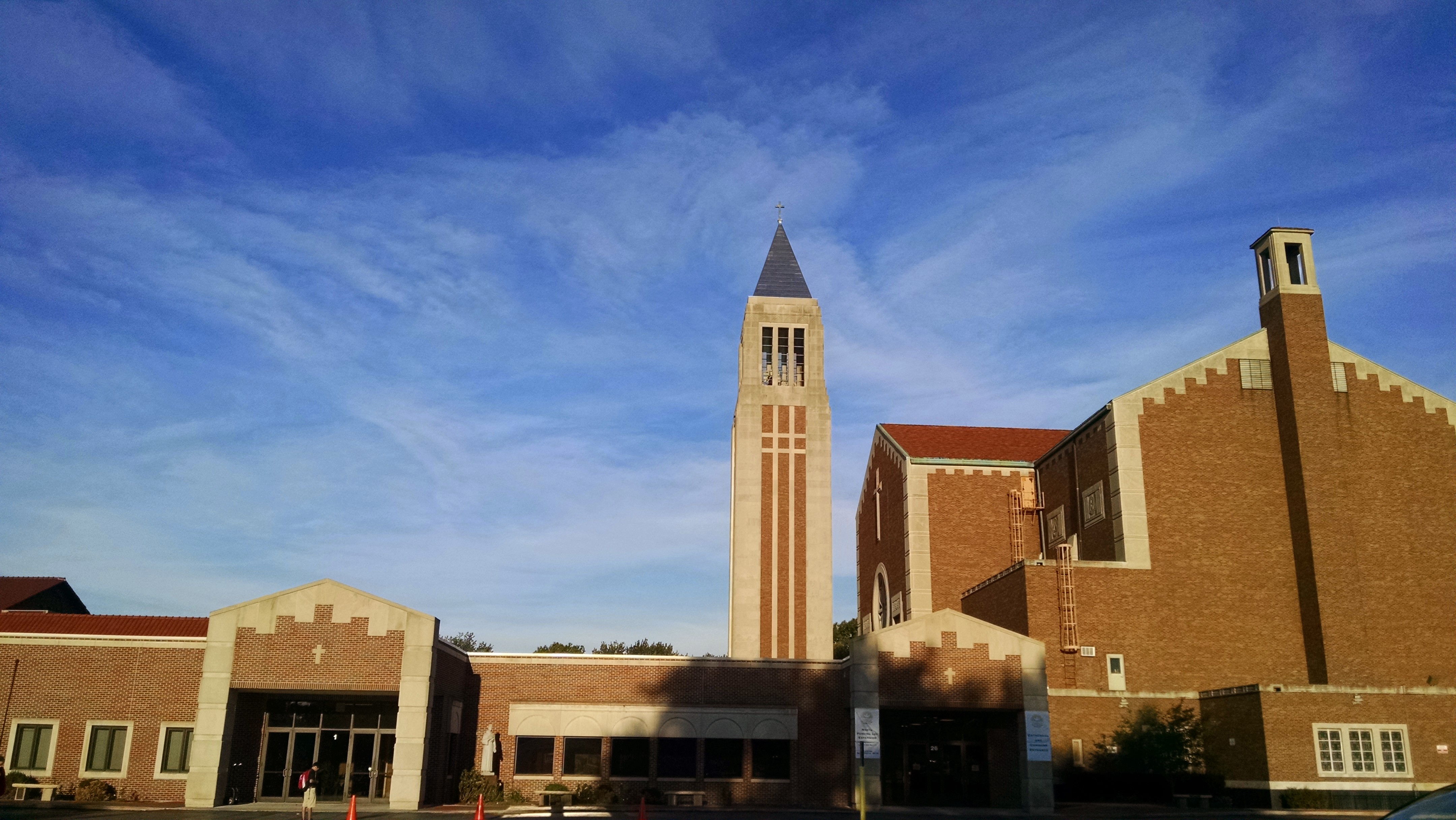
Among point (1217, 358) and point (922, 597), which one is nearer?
point (1217, 358)

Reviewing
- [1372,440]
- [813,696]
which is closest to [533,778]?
[813,696]

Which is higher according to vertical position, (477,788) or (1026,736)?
(1026,736)

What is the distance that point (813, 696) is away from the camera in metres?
37.2

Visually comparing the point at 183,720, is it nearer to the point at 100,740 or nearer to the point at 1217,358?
the point at 100,740

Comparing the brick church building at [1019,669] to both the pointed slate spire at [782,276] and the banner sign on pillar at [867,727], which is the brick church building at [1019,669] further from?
the pointed slate spire at [782,276]

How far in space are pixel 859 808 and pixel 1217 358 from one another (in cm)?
2334

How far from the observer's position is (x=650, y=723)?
36.9 m

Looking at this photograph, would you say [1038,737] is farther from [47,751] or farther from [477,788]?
[47,751]

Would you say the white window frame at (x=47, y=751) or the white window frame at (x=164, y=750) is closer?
the white window frame at (x=47, y=751)

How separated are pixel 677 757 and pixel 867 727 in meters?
6.82

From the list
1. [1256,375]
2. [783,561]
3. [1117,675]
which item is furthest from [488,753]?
[1256,375]

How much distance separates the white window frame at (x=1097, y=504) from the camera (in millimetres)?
43781

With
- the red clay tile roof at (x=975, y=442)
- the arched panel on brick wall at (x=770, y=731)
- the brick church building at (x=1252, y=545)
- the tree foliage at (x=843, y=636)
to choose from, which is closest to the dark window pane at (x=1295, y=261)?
the brick church building at (x=1252, y=545)

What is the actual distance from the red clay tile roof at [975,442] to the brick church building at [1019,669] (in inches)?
159
